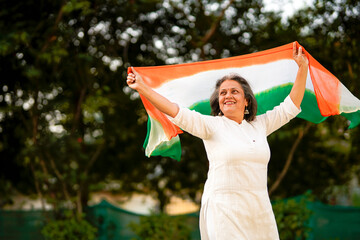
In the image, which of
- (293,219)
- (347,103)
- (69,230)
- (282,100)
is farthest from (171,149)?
(69,230)

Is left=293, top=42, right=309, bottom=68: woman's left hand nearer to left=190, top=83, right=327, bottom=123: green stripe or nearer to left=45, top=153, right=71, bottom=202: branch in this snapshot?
left=190, top=83, right=327, bottom=123: green stripe

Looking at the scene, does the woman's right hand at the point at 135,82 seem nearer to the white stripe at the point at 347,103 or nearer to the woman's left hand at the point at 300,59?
the woman's left hand at the point at 300,59

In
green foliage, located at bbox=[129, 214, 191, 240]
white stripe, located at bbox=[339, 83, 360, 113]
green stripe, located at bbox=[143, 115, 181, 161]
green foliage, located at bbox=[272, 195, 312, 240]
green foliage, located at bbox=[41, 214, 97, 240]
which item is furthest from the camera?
green foliage, located at bbox=[41, 214, 97, 240]

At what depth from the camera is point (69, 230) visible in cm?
764

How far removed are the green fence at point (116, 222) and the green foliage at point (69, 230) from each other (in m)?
0.42

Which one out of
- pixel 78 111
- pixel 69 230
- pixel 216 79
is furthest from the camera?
pixel 78 111

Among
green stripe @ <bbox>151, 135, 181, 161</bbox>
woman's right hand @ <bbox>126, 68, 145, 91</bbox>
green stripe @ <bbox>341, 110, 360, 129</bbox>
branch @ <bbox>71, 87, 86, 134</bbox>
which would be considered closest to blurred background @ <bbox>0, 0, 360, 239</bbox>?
branch @ <bbox>71, 87, 86, 134</bbox>

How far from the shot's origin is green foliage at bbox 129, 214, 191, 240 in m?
7.20

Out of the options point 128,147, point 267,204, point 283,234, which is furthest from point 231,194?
point 128,147

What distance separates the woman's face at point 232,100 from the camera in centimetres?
307

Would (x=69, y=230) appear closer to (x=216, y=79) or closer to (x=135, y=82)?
(x=216, y=79)

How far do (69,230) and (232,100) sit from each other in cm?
550

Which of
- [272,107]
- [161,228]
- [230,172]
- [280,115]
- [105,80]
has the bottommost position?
[161,228]

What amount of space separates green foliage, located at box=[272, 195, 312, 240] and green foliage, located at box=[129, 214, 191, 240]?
1.58 metres
